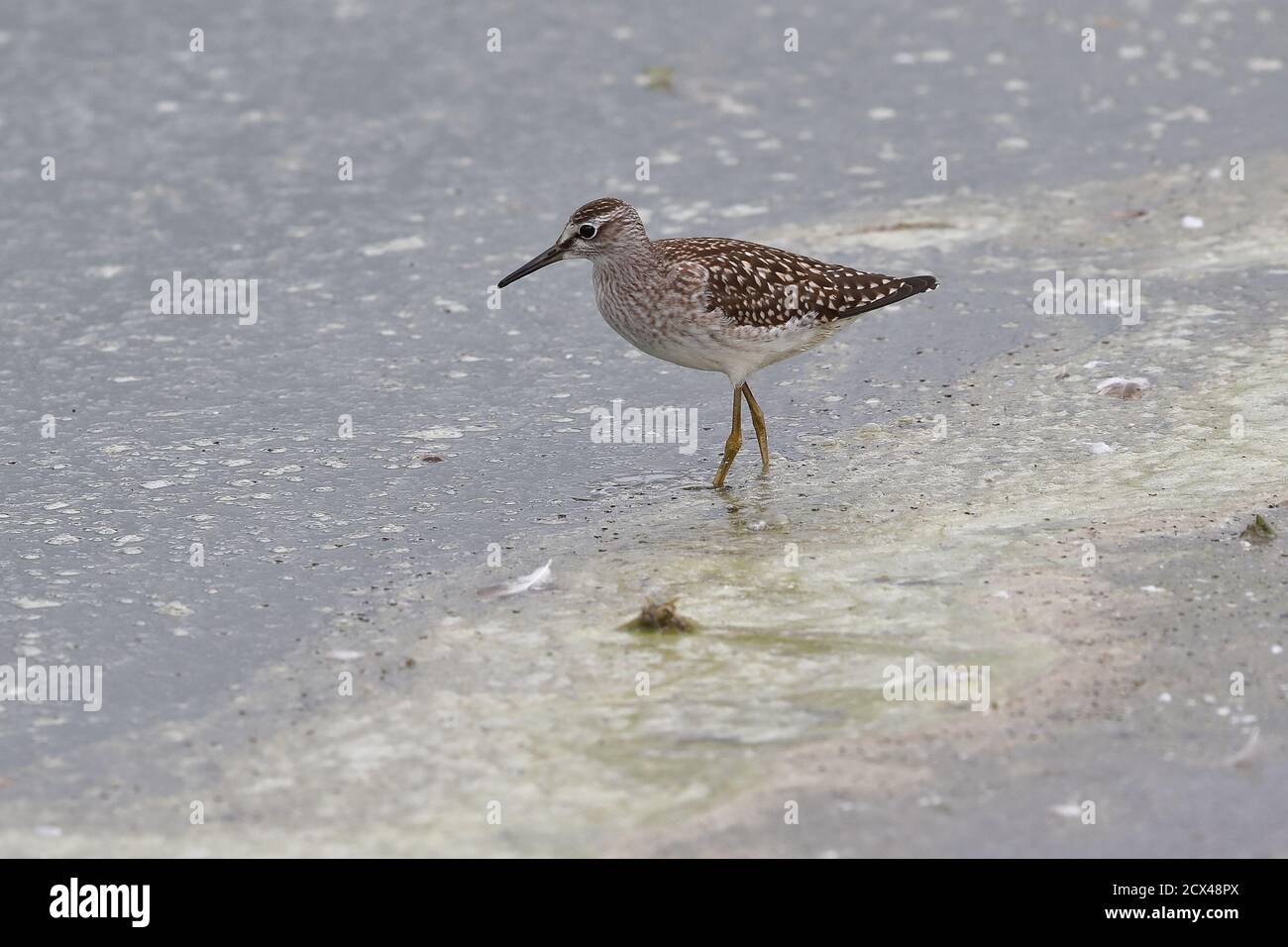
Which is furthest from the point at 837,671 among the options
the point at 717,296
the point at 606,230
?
the point at 606,230

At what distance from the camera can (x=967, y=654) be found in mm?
6051

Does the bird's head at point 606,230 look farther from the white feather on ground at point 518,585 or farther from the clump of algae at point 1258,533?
the clump of algae at point 1258,533

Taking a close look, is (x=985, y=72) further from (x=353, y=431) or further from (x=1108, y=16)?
(x=353, y=431)

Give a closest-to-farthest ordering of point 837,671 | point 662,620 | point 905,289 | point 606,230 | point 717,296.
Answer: point 837,671 → point 662,620 → point 717,296 → point 606,230 → point 905,289

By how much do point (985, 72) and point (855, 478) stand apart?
5.84 m

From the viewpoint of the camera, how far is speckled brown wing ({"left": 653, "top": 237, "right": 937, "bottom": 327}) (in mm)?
7930

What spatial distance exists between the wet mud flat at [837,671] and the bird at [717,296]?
1.61 feet

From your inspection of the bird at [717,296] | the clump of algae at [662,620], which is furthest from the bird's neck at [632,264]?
the clump of algae at [662,620]

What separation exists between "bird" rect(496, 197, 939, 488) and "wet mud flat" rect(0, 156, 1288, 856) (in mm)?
491

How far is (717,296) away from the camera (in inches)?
311

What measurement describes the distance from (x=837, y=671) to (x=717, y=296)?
2.39 meters

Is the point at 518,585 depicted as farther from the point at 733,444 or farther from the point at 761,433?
the point at 761,433

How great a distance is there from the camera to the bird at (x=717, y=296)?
7.88 metres
